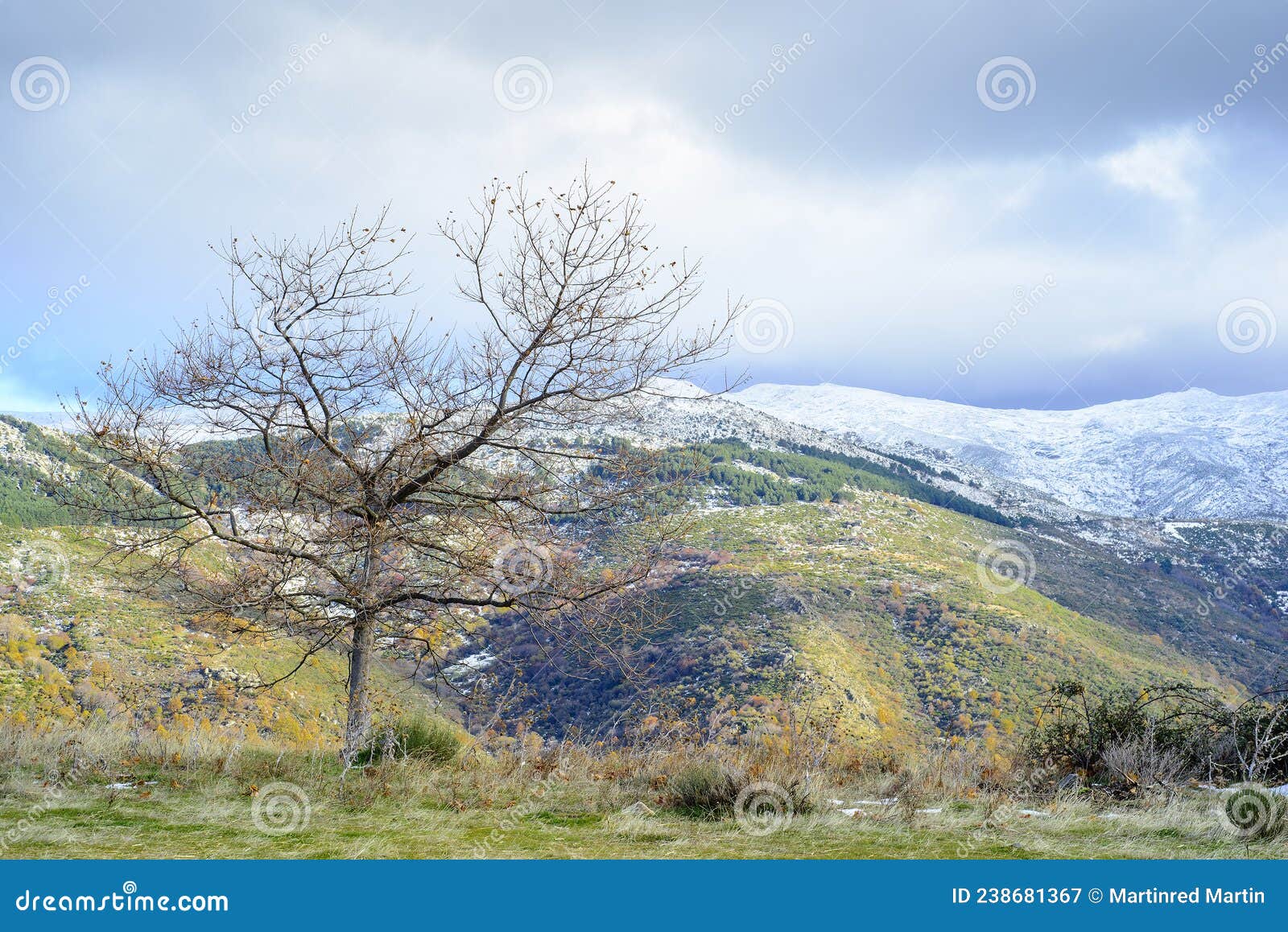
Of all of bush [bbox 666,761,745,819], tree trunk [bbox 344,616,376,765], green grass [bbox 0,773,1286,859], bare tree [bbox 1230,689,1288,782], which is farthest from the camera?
tree trunk [bbox 344,616,376,765]

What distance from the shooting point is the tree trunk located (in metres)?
9.09

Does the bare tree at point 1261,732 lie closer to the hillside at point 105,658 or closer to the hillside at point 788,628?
the hillside at point 788,628

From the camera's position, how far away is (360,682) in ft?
31.0

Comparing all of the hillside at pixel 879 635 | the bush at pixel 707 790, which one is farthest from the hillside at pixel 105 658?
the bush at pixel 707 790

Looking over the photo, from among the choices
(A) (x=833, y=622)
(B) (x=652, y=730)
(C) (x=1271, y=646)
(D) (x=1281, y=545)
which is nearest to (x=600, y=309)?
(B) (x=652, y=730)

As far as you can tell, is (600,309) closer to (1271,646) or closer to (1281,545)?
(1271,646)

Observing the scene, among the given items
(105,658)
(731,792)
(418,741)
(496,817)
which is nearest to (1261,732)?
(731,792)

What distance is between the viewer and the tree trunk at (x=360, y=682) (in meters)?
9.09

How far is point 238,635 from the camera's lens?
387 inches

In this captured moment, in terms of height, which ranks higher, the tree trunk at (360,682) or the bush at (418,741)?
the tree trunk at (360,682)

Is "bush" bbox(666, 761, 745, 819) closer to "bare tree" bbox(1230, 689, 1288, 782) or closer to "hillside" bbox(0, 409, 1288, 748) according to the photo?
"hillside" bbox(0, 409, 1288, 748)

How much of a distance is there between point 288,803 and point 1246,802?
784cm

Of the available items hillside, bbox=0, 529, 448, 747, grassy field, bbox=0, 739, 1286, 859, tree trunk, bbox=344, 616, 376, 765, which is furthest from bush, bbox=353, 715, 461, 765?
hillside, bbox=0, 529, 448, 747

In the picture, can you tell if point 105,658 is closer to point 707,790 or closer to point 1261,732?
point 707,790
